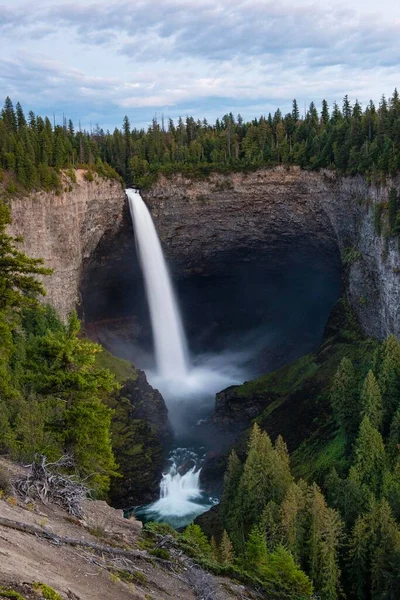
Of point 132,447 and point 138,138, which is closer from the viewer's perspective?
point 132,447

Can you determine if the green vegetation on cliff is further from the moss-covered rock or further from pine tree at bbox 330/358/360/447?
the moss-covered rock

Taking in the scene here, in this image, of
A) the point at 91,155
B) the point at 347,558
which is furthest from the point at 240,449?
the point at 91,155

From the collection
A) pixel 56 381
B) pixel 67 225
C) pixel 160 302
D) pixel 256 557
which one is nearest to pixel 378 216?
pixel 67 225

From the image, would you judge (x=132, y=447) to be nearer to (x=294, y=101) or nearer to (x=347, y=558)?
(x=347, y=558)

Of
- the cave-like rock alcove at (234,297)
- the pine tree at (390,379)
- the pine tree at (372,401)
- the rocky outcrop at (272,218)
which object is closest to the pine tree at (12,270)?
the pine tree at (372,401)

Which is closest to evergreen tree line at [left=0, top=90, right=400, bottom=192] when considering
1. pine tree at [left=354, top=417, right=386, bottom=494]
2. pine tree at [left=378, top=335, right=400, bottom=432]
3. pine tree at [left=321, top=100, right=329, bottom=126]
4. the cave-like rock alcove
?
pine tree at [left=321, top=100, right=329, bottom=126]

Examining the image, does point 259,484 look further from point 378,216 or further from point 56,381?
point 378,216
